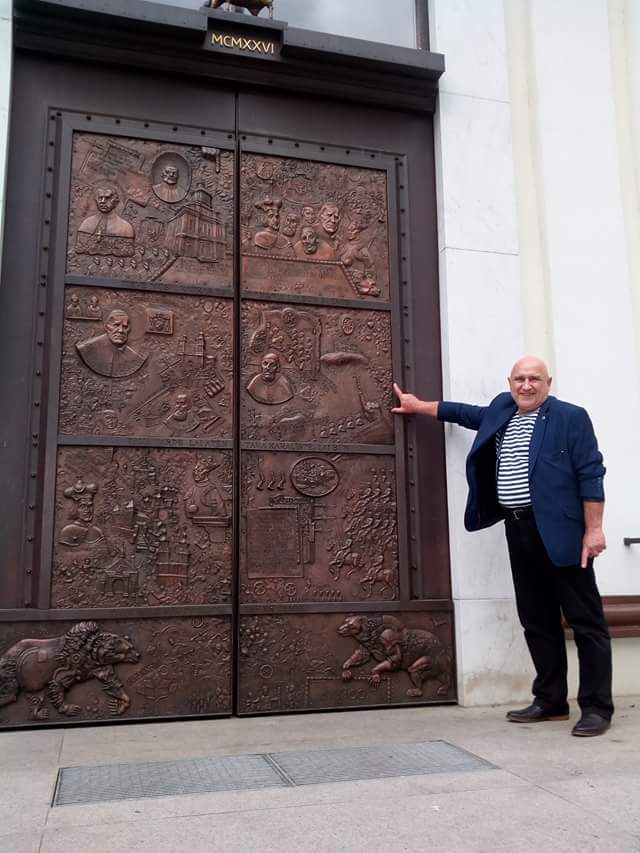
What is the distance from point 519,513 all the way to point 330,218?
2.24m

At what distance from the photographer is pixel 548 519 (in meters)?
4.39

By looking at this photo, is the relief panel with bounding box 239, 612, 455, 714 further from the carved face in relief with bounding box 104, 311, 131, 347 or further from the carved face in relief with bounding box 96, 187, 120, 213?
the carved face in relief with bounding box 96, 187, 120, 213

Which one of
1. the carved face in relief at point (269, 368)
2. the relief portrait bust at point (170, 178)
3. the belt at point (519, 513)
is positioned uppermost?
→ the relief portrait bust at point (170, 178)

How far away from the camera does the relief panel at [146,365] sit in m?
4.75

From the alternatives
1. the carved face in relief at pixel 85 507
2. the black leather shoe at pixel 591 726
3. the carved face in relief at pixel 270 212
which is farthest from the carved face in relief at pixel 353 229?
the black leather shoe at pixel 591 726

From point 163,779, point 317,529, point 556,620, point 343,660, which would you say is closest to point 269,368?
point 317,529

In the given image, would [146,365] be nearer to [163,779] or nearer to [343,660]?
[343,660]

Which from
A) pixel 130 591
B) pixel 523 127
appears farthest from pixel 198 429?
pixel 523 127

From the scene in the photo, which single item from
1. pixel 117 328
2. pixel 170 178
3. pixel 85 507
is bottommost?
pixel 85 507

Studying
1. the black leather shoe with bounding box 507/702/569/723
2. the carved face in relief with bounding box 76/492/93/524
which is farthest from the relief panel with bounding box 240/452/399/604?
the black leather shoe with bounding box 507/702/569/723

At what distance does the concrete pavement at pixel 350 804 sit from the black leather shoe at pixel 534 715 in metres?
0.25

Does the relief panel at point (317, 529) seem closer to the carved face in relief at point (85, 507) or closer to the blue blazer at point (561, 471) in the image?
the blue blazer at point (561, 471)

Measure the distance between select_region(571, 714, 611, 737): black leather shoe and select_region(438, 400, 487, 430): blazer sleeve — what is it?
168 centimetres

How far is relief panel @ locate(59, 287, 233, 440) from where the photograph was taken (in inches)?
187
